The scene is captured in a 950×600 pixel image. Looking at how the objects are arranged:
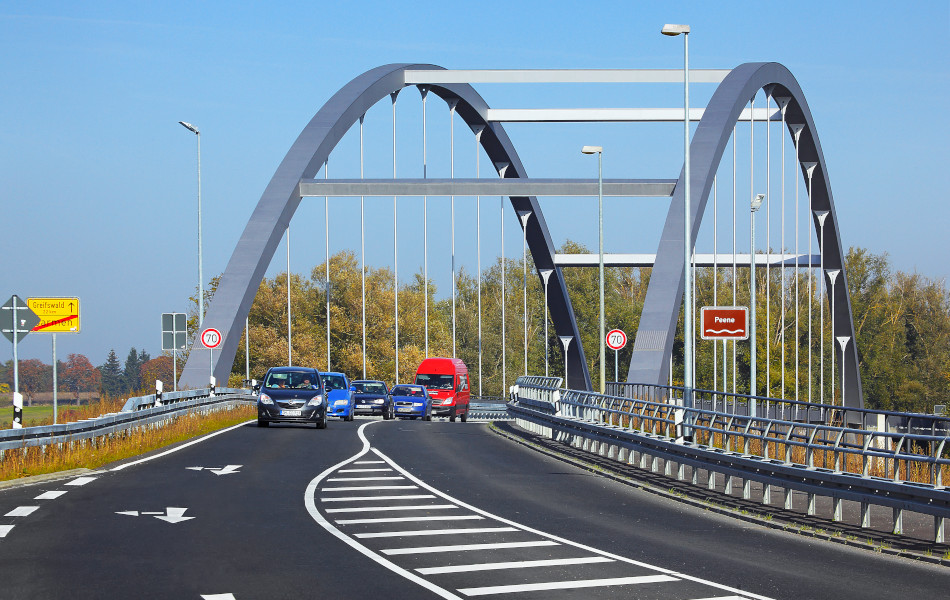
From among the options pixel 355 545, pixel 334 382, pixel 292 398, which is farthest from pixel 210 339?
pixel 355 545

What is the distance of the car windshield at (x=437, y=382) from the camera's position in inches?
2255

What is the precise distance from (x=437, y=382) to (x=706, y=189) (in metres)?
21.6

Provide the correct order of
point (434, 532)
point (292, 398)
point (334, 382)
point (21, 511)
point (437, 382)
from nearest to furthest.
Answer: point (434, 532), point (21, 511), point (292, 398), point (334, 382), point (437, 382)

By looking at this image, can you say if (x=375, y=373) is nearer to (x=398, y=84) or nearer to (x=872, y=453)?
(x=398, y=84)

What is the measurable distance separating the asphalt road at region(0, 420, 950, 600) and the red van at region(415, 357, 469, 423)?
3604 centimetres

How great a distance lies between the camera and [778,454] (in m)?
19.3

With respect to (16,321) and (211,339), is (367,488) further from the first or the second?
(211,339)

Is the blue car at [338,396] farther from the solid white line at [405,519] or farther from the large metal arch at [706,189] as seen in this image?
the solid white line at [405,519]

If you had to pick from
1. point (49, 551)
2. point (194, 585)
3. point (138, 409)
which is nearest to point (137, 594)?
point (194, 585)

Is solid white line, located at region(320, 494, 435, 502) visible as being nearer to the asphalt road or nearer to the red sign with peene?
the asphalt road

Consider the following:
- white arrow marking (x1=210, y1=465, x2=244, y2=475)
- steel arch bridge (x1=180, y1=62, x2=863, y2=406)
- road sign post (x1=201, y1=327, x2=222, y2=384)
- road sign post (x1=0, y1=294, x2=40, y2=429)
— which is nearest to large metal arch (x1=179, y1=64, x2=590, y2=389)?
steel arch bridge (x1=180, y1=62, x2=863, y2=406)

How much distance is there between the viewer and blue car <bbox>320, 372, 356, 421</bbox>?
41594mm

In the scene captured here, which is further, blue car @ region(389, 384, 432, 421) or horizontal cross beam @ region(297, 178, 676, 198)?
blue car @ region(389, 384, 432, 421)

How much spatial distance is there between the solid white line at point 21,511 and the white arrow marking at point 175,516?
158 cm
